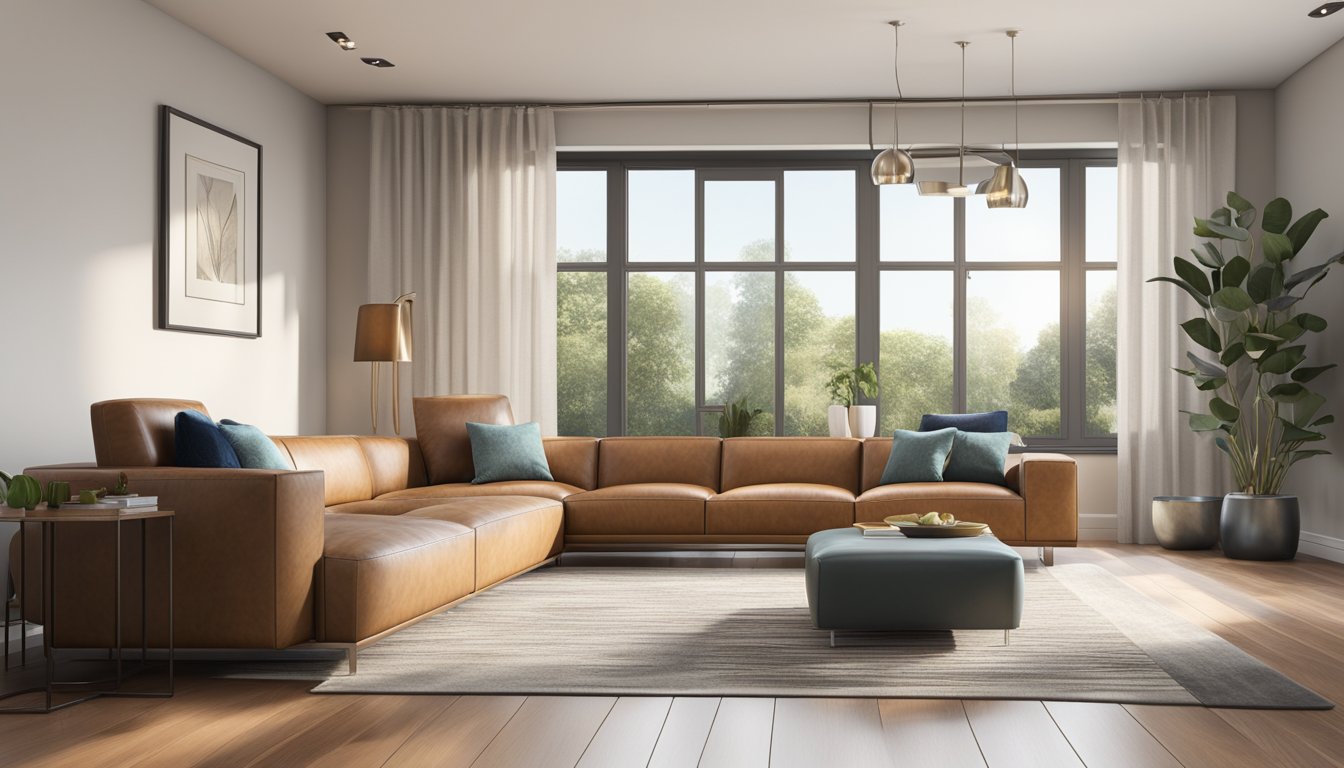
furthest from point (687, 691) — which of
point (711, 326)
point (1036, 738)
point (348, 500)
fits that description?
point (711, 326)

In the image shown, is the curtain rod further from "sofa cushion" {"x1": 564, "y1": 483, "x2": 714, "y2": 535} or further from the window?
"sofa cushion" {"x1": 564, "y1": 483, "x2": 714, "y2": 535}

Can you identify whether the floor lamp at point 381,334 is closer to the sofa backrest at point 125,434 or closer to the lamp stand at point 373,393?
the lamp stand at point 373,393

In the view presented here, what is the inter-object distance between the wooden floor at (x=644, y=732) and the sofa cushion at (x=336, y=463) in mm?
1911

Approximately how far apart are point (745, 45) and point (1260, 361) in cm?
333

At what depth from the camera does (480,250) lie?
7.54m

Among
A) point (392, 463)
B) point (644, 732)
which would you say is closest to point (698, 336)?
point (392, 463)

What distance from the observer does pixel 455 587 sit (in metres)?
4.26

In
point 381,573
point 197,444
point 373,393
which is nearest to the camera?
point 381,573

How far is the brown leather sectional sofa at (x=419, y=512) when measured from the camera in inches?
136

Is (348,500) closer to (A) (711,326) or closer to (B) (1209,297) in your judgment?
(A) (711,326)

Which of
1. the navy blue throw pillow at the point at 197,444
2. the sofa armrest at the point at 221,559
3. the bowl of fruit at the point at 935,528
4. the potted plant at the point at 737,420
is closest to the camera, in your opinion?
the sofa armrest at the point at 221,559

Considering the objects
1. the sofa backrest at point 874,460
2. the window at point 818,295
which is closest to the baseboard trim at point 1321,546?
the window at point 818,295

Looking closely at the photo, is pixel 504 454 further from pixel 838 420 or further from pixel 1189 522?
pixel 1189 522

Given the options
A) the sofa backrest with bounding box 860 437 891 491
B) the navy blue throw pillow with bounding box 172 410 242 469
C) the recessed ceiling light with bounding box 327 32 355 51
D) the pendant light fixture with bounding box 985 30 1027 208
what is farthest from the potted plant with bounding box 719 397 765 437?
the navy blue throw pillow with bounding box 172 410 242 469
